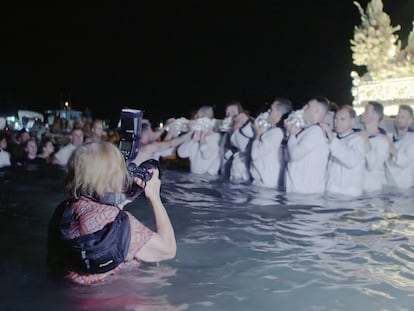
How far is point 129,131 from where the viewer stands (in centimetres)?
345

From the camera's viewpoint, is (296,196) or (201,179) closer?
(296,196)

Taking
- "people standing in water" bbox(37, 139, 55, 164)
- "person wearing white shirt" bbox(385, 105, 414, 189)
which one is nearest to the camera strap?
"person wearing white shirt" bbox(385, 105, 414, 189)

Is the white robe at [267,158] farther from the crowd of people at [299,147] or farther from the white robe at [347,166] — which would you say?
the white robe at [347,166]

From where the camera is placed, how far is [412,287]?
12.1 feet

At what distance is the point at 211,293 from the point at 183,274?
46 cm

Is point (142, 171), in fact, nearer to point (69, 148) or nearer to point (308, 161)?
point (308, 161)

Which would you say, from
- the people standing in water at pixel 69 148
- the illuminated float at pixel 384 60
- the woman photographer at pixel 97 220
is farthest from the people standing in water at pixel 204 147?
the woman photographer at pixel 97 220

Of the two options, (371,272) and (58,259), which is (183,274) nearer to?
(58,259)

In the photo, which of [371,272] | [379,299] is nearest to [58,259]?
[379,299]

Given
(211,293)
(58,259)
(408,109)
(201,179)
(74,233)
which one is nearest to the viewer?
(74,233)

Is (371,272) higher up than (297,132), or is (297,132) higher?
A: (297,132)

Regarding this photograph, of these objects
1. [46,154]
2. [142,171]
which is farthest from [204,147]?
[142,171]

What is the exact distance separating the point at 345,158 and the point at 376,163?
1.07 meters

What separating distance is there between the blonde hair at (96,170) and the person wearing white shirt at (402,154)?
6851 millimetres
